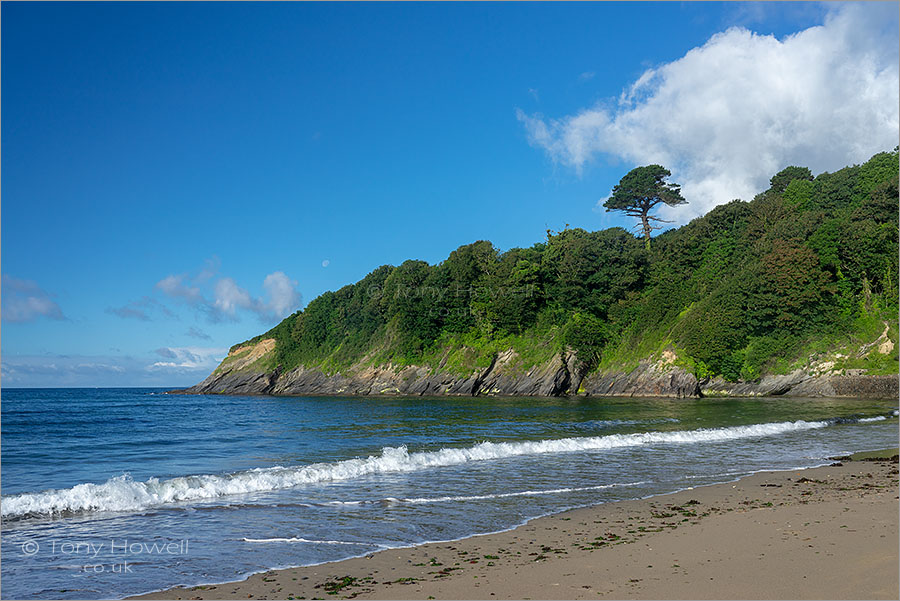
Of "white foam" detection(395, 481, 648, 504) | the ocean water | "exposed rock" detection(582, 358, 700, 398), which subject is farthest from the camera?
"exposed rock" detection(582, 358, 700, 398)

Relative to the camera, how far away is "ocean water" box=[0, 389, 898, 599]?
8531 millimetres

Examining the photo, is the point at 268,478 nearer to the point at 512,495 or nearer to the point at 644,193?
the point at 512,495

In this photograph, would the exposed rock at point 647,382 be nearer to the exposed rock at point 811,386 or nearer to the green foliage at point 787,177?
the exposed rock at point 811,386

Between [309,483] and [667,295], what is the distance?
60635 mm

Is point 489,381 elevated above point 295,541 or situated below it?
above

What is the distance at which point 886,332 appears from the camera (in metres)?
48.1

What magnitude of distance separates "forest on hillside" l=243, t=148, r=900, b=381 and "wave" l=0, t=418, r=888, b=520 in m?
33.5

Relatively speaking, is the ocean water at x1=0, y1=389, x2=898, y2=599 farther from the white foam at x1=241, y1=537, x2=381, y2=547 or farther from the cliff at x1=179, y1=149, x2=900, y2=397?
the cliff at x1=179, y1=149, x2=900, y2=397

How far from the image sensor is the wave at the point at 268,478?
12.0 meters

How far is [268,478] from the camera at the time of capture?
48.0 feet

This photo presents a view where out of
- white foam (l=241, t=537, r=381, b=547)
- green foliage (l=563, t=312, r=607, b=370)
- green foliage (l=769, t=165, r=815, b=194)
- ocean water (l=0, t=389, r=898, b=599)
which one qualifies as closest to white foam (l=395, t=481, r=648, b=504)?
ocean water (l=0, t=389, r=898, b=599)

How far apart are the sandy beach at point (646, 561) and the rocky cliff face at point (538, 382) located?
4447 centimetres

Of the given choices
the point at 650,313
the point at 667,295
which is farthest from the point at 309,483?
the point at 667,295

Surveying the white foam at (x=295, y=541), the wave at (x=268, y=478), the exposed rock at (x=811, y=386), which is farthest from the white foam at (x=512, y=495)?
the exposed rock at (x=811, y=386)
